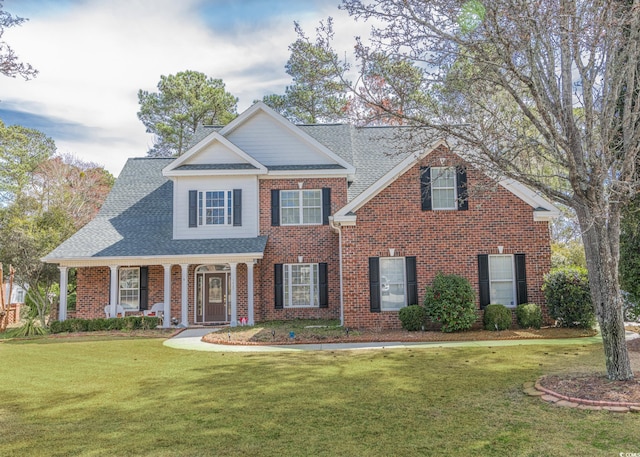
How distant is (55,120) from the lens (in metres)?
36.8

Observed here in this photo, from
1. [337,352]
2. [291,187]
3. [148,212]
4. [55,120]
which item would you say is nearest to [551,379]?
[337,352]

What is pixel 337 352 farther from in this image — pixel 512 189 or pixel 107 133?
pixel 107 133

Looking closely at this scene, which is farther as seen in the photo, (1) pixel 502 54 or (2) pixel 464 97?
(2) pixel 464 97

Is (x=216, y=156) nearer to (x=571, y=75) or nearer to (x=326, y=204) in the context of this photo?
(x=326, y=204)

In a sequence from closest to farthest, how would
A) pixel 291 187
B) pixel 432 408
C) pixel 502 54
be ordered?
pixel 432 408 < pixel 502 54 < pixel 291 187

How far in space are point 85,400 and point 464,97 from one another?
337 inches

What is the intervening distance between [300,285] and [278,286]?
2.89ft

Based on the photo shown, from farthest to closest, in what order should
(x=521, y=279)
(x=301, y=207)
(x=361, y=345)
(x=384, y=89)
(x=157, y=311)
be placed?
(x=301, y=207) → (x=157, y=311) → (x=521, y=279) → (x=361, y=345) → (x=384, y=89)

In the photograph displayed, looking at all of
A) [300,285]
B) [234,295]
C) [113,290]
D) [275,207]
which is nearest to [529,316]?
[300,285]

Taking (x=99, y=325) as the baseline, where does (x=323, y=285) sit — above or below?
above

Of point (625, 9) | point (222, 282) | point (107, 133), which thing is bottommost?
point (222, 282)

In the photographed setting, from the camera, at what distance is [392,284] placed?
52.2 ft

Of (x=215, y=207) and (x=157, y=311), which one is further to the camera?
(x=215, y=207)

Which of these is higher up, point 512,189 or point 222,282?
point 512,189
